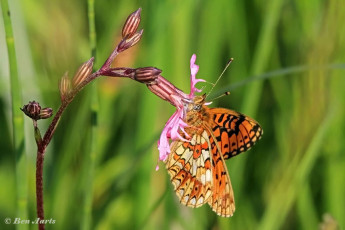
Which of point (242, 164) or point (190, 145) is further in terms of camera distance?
point (242, 164)

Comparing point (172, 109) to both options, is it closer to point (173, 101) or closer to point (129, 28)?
point (173, 101)

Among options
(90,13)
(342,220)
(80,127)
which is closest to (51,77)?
(80,127)

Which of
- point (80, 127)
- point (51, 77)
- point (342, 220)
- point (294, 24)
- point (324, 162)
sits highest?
point (294, 24)

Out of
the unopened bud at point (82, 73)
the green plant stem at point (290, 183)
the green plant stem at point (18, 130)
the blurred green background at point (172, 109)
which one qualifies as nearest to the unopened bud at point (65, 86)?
the unopened bud at point (82, 73)

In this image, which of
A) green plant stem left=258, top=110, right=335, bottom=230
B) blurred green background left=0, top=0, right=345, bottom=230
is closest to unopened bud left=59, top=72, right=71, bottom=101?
blurred green background left=0, top=0, right=345, bottom=230

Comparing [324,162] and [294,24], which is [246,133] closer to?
[324,162]

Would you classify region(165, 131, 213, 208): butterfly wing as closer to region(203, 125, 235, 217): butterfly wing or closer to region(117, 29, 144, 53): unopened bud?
region(203, 125, 235, 217): butterfly wing
